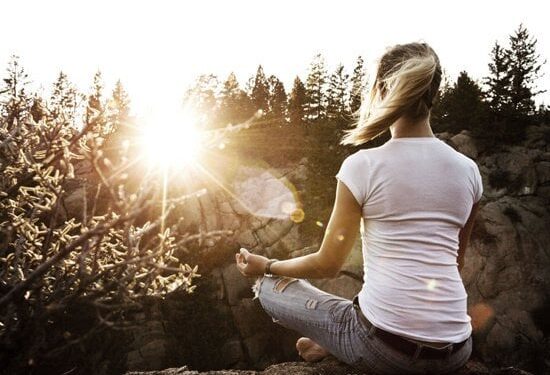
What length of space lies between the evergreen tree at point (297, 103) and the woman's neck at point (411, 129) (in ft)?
121

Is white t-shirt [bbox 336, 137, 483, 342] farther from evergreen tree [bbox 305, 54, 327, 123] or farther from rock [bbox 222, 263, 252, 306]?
evergreen tree [bbox 305, 54, 327, 123]

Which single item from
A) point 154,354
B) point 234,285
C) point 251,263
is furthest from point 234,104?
point 251,263

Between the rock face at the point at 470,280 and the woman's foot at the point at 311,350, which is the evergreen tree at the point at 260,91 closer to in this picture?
the rock face at the point at 470,280

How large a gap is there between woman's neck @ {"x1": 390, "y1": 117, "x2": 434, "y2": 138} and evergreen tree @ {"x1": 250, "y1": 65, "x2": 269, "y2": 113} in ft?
128

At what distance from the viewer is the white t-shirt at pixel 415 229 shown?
1904mm

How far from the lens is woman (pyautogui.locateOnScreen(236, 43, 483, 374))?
191 centimetres

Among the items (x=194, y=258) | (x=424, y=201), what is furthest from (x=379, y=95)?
(x=194, y=258)

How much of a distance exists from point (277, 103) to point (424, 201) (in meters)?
40.3

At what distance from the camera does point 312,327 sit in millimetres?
2346

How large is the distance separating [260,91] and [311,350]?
41021 mm

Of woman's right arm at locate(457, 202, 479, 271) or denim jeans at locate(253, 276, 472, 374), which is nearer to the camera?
denim jeans at locate(253, 276, 472, 374)

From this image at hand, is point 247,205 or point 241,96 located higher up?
point 241,96

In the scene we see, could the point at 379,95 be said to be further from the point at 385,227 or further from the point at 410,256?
the point at 410,256

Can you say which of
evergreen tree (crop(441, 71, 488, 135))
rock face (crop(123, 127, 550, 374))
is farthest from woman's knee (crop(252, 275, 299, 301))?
evergreen tree (crop(441, 71, 488, 135))
